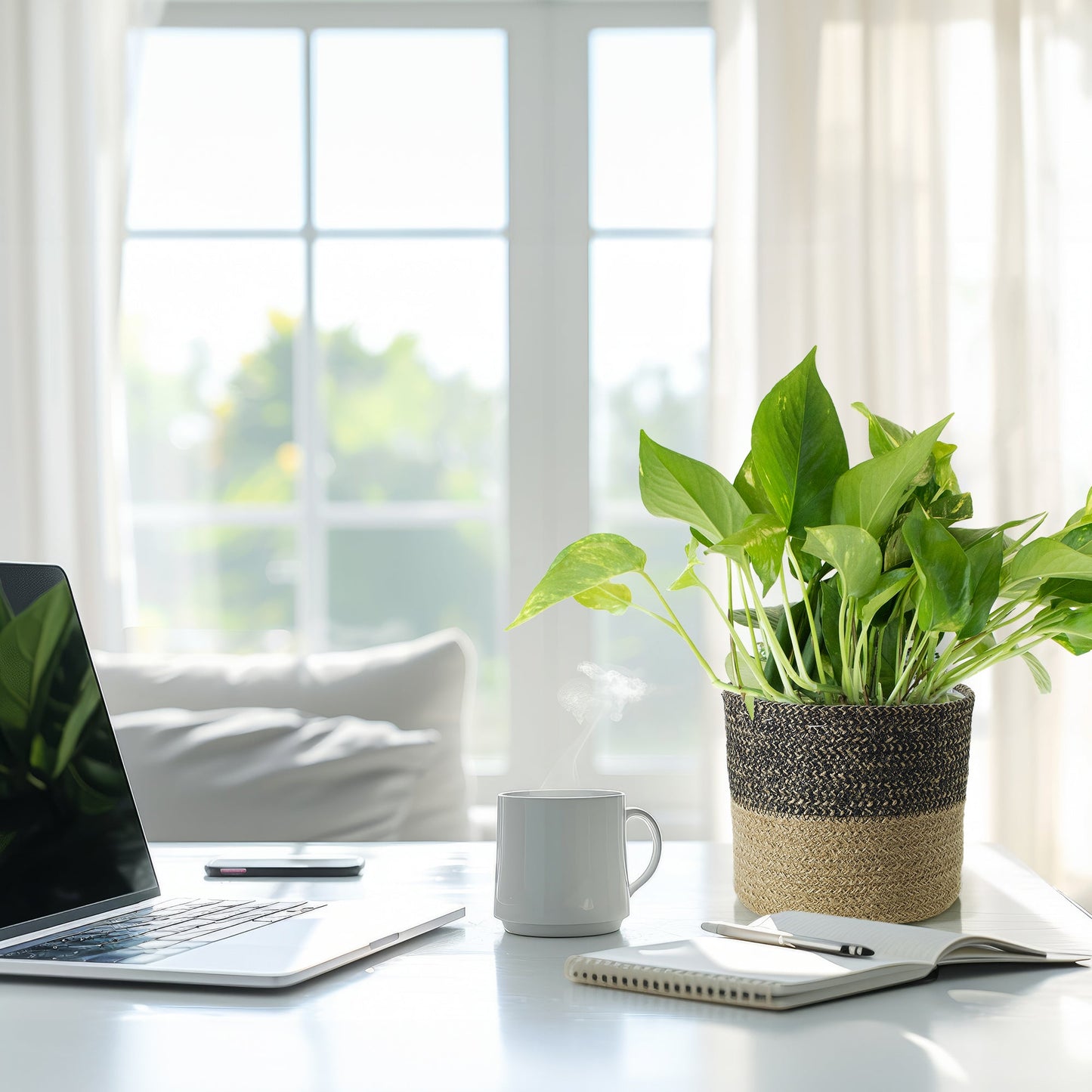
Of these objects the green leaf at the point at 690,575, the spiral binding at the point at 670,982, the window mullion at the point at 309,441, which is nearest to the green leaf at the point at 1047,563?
the green leaf at the point at 690,575

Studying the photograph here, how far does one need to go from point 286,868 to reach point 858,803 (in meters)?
0.51

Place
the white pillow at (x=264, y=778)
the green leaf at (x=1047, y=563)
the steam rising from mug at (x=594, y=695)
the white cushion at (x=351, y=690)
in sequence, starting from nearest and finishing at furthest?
1. the green leaf at (x=1047, y=563)
2. the white pillow at (x=264, y=778)
3. the white cushion at (x=351, y=690)
4. the steam rising from mug at (x=594, y=695)

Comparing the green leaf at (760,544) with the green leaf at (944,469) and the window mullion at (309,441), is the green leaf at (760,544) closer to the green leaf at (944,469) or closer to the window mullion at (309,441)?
the green leaf at (944,469)

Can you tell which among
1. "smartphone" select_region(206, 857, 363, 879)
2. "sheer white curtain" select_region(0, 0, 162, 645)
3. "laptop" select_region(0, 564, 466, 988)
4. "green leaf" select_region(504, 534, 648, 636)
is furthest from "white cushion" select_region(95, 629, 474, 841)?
"green leaf" select_region(504, 534, 648, 636)

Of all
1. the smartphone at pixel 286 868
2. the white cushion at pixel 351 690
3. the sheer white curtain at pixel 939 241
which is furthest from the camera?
the sheer white curtain at pixel 939 241

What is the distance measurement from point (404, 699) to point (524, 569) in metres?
0.67

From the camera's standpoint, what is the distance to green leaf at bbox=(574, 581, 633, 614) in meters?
Answer: 0.92

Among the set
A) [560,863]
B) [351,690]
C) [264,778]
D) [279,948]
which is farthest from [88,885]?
[351,690]

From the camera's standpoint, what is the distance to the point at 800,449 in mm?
789

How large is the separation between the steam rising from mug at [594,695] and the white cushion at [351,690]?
0.56 meters

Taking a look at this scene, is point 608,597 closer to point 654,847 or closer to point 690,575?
point 690,575

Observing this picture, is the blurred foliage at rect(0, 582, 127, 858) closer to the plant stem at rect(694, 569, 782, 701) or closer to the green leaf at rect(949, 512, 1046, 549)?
the plant stem at rect(694, 569, 782, 701)

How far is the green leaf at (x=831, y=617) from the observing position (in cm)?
A: 84

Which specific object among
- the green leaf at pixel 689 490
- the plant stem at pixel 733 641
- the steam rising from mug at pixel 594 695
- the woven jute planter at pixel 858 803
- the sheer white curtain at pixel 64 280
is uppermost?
the sheer white curtain at pixel 64 280
